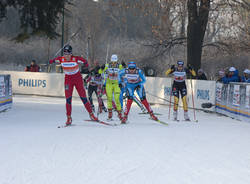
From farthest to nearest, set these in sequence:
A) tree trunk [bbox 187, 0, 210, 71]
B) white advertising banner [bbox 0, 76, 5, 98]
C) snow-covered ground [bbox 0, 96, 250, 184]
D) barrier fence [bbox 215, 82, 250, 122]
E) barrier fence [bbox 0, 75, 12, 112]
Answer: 1. tree trunk [bbox 187, 0, 210, 71]
2. barrier fence [bbox 0, 75, 12, 112]
3. white advertising banner [bbox 0, 76, 5, 98]
4. barrier fence [bbox 215, 82, 250, 122]
5. snow-covered ground [bbox 0, 96, 250, 184]

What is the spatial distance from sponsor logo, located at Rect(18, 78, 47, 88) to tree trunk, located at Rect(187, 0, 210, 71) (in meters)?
9.49

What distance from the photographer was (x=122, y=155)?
7.37 m

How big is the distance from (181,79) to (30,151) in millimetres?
7934

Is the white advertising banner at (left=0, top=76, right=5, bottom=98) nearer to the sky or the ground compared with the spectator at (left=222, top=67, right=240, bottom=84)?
nearer to the ground

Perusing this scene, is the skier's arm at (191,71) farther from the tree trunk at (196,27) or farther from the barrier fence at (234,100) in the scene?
the tree trunk at (196,27)

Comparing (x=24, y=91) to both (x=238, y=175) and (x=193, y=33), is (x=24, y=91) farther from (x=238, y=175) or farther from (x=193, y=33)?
(x=238, y=175)

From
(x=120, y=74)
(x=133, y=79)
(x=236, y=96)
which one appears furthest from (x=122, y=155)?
(x=236, y=96)

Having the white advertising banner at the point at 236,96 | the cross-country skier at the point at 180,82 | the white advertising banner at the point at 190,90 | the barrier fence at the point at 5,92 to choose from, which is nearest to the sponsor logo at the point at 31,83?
the white advertising banner at the point at 190,90

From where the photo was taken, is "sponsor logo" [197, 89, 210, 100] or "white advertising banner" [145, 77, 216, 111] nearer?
Answer: "white advertising banner" [145, 77, 216, 111]

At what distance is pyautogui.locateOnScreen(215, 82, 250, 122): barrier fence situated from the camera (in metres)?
14.7

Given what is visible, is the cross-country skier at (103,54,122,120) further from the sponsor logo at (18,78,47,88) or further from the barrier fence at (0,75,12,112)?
the sponsor logo at (18,78,47,88)

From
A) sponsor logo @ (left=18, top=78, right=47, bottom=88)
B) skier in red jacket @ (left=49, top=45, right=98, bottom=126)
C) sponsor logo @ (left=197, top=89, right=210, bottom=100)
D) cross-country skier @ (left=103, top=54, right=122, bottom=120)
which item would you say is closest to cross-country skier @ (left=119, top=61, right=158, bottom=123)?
cross-country skier @ (left=103, top=54, right=122, bottom=120)

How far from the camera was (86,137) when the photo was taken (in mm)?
9391

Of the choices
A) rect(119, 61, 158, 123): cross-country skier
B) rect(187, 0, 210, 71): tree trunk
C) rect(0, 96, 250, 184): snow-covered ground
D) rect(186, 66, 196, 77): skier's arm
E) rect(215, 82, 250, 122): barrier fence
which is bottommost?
rect(0, 96, 250, 184): snow-covered ground
